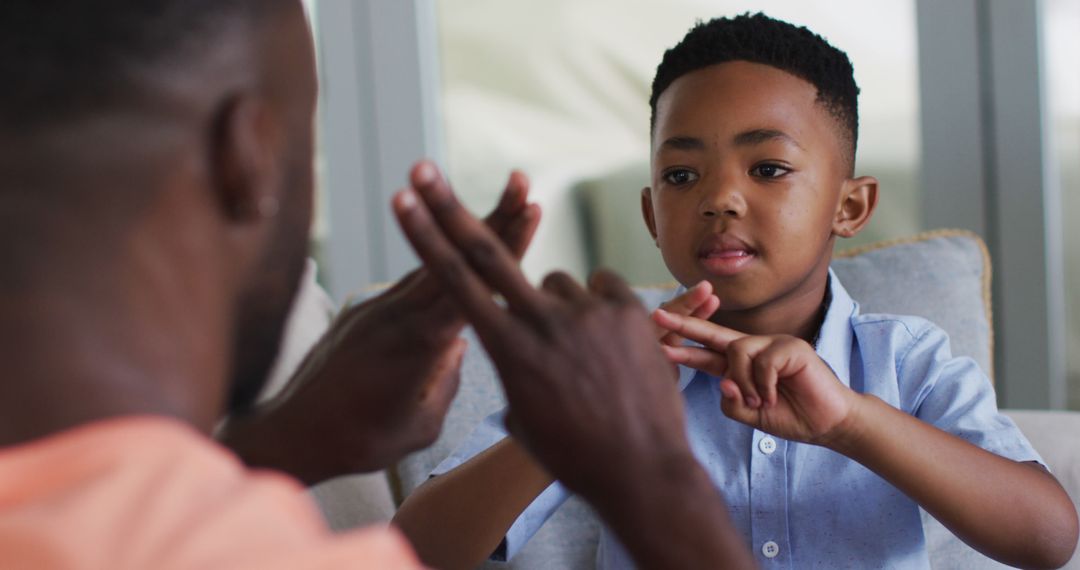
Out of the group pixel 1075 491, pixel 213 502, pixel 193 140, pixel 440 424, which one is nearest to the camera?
pixel 213 502

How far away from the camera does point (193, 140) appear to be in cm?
65

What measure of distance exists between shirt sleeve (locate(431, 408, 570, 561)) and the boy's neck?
298 millimetres

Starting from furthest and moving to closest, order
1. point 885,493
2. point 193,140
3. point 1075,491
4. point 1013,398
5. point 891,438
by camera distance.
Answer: point 1013,398
point 1075,491
point 885,493
point 891,438
point 193,140

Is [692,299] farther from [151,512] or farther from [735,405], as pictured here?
[151,512]

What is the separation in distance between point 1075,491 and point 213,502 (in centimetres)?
131

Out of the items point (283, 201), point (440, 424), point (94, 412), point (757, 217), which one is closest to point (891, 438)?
point (757, 217)

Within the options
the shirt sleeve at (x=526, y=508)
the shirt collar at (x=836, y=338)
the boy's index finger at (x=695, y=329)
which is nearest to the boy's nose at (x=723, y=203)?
the shirt collar at (x=836, y=338)

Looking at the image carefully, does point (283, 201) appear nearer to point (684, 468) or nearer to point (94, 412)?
point (94, 412)

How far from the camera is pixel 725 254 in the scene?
135 cm

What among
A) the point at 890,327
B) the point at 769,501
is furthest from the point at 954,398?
the point at 769,501

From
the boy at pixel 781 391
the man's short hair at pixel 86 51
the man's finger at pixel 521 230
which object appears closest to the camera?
the man's short hair at pixel 86 51

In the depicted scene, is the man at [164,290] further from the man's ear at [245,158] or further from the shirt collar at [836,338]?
the shirt collar at [836,338]

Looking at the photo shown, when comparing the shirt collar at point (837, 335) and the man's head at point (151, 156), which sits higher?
the man's head at point (151, 156)

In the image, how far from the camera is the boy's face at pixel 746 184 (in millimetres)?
1354
